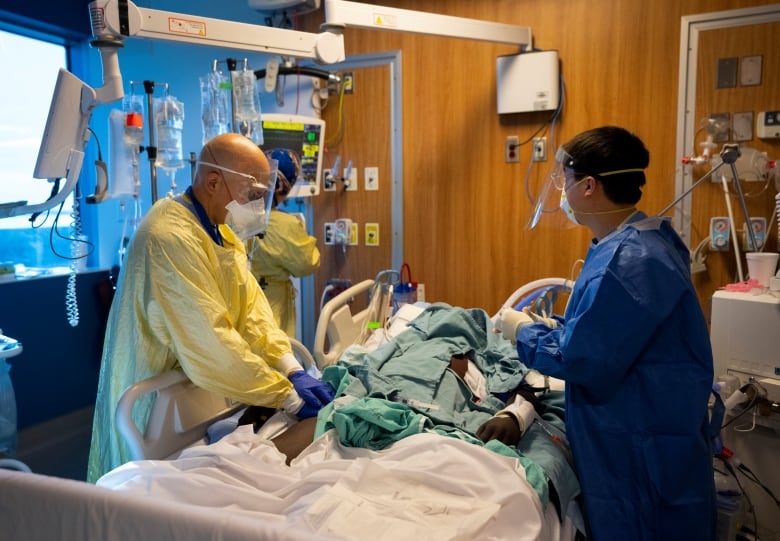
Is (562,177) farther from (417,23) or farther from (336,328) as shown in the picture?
(417,23)

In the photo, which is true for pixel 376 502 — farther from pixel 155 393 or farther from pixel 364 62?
pixel 364 62

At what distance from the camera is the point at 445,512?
1366mm

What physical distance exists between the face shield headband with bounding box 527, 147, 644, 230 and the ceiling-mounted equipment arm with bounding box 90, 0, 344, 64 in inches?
48.5

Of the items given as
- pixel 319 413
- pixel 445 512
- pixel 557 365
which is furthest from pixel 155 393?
pixel 557 365

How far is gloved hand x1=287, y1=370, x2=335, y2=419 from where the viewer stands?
2004 millimetres

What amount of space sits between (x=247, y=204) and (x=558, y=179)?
43.8 inches

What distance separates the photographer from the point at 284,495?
1.43m

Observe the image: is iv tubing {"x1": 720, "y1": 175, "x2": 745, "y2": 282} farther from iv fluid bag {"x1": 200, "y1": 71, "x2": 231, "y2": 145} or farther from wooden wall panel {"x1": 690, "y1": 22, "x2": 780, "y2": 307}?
iv fluid bag {"x1": 200, "y1": 71, "x2": 231, "y2": 145}

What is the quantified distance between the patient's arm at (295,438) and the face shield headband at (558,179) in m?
1.08

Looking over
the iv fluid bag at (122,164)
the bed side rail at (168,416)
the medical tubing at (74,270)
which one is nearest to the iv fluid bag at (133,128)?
the iv fluid bag at (122,164)

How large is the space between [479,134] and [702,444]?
8.54 feet

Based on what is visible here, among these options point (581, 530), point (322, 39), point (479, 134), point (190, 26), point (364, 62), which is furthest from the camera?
point (364, 62)

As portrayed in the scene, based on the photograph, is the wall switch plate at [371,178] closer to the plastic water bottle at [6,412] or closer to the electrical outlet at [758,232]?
the electrical outlet at [758,232]

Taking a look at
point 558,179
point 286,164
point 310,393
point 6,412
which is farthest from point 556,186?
point 6,412
